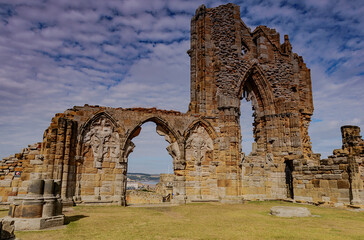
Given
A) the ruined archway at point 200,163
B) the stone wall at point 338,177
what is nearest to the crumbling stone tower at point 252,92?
the ruined archway at point 200,163

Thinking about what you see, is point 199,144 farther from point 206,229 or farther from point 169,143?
point 206,229

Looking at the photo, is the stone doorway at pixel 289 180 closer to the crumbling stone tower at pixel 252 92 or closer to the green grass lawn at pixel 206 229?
the crumbling stone tower at pixel 252 92

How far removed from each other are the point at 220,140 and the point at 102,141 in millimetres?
5690

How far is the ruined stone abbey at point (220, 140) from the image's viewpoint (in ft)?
34.7

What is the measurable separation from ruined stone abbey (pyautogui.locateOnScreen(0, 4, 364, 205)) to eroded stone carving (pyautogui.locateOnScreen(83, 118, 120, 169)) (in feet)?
0.14

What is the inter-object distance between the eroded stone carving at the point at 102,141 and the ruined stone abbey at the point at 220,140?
0.14ft

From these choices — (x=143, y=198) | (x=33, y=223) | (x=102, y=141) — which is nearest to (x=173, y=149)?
(x=102, y=141)

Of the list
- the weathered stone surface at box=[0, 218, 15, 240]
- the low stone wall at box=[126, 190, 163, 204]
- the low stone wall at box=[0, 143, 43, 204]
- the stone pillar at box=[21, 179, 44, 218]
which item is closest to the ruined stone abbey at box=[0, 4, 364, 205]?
the low stone wall at box=[0, 143, 43, 204]

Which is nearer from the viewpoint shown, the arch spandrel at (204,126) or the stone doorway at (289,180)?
the arch spandrel at (204,126)

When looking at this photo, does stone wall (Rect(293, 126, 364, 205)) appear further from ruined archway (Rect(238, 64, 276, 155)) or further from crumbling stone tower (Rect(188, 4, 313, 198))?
ruined archway (Rect(238, 64, 276, 155))

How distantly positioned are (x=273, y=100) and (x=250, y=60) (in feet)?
8.70

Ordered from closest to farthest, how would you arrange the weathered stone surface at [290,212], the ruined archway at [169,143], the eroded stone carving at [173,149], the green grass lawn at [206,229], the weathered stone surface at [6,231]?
the weathered stone surface at [6,231], the green grass lawn at [206,229], the weathered stone surface at [290,212], the ruined archway at [169,143], the eroded stone carving at [173,149]

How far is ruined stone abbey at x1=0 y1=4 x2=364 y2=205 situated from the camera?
34.7 feet

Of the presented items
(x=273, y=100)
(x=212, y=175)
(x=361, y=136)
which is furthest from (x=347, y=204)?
(x=273, y=100)
